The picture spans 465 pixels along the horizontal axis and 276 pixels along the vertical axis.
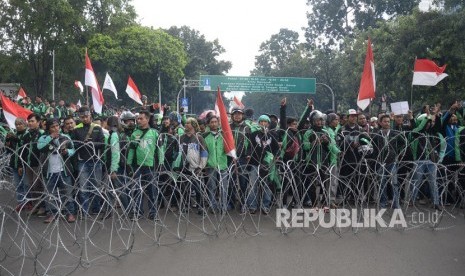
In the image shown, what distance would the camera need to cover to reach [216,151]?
7.90 meters

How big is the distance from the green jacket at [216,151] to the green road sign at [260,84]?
84.2 feet

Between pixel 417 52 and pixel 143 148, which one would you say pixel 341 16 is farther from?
pixel 143 148

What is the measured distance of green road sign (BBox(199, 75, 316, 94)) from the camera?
3366cm

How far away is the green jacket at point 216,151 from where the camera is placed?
7871 mm

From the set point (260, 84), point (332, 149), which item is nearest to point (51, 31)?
point (260, 84)

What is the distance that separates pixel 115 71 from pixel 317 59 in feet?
68.6

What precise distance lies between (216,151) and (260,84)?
2714 centimetres

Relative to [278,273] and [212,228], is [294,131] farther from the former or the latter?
[278,273]

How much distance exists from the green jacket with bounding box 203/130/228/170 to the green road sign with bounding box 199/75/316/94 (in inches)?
1010

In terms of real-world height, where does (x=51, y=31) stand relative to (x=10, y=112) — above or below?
above

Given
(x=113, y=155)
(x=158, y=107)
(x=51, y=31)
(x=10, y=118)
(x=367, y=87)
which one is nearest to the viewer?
(x=113, y=155)

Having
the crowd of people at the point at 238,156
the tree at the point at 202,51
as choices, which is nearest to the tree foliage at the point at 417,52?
the crowd of people at the point at 238,156

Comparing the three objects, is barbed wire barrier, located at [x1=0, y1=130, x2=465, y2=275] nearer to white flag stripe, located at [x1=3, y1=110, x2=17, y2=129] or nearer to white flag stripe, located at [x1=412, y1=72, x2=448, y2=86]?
white flag stripe, located at [x1=3, y1=110, x2=17, y2=129]

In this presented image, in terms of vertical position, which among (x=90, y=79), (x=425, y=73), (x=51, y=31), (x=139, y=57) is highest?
(x=51, y=31)
